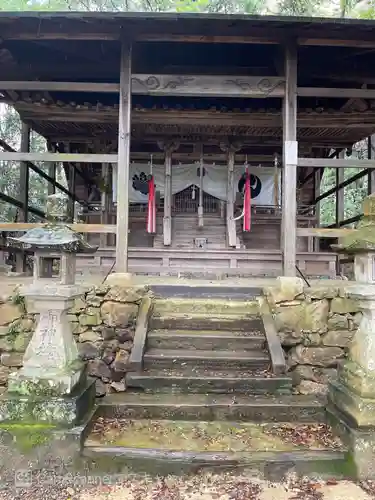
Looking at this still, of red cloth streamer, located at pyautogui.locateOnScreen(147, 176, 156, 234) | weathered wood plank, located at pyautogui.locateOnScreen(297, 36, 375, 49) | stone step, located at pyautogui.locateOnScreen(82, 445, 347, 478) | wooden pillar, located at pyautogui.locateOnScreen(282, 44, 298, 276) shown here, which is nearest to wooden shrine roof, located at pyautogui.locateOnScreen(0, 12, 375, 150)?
weathered wood plank, located at pyautogui.locateOnScreen(297, 36, 375, 49)

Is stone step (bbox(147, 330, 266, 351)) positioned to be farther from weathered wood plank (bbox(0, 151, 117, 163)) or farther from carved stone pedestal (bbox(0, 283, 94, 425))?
weathered wood plank (bbox(0, 151, 117, 163))

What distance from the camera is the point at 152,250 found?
34.1 ft

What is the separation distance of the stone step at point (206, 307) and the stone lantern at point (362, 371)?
1.83 metres

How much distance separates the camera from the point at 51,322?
3982mm

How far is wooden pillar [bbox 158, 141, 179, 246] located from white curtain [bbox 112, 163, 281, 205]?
1.09ft

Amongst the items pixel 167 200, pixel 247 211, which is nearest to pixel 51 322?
pixel 247 211

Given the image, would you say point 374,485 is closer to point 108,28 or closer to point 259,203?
point 108,28

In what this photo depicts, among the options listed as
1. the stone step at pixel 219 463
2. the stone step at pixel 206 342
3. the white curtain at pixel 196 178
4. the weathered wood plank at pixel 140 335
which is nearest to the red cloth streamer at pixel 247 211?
the white curtain at pixel 196 178

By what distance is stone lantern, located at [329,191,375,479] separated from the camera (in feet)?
11.6

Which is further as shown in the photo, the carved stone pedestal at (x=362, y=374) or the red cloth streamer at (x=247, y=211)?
the red cloth streamer at (x=247, y=211)

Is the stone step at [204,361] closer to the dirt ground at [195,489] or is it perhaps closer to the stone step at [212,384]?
the stone step at [212,384]

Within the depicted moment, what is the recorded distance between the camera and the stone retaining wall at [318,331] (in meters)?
5.63

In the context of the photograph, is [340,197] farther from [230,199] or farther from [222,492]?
[222,492]

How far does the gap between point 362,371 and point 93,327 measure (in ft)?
12.4
